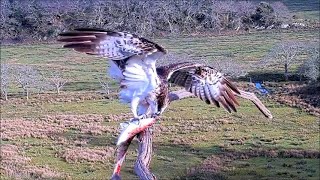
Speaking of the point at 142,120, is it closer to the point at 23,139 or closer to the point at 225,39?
the point at 23,139

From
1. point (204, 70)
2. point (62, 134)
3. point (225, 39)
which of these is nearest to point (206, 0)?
point (225, 39)

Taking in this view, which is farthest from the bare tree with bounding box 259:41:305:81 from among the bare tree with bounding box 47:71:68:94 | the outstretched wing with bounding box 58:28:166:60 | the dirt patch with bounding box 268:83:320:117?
the outstretched wing with bounding box 58:28:166:60

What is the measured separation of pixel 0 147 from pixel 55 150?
276 centimetres

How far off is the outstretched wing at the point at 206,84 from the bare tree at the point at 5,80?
35.8 metres

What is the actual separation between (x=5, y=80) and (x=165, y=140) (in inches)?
789

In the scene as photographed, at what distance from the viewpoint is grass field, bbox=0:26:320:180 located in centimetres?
2045

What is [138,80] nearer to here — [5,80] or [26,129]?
[26,129]

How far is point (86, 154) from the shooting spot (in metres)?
22.7

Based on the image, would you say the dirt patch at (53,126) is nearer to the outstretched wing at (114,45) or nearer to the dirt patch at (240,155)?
the dirt patch at (240,155)

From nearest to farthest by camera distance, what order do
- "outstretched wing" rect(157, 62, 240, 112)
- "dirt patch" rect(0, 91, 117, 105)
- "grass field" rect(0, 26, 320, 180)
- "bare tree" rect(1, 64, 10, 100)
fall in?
1. "outstretched wing" rect(157, 62, 240, 112)
2. "grass field" rect(0, 26, 320, 180)
3. "dirt patch" rect(0, 91, 117, 105)
4. "bare tree" rect(1, 64, 10, 100)

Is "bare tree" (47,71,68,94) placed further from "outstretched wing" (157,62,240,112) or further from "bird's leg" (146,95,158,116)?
"bird's leg" (146,95,158,116)

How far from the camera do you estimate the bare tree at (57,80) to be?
1590 inches

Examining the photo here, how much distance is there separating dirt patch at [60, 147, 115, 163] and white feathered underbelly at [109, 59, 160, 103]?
1890 centimetres

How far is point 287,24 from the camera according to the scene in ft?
224
